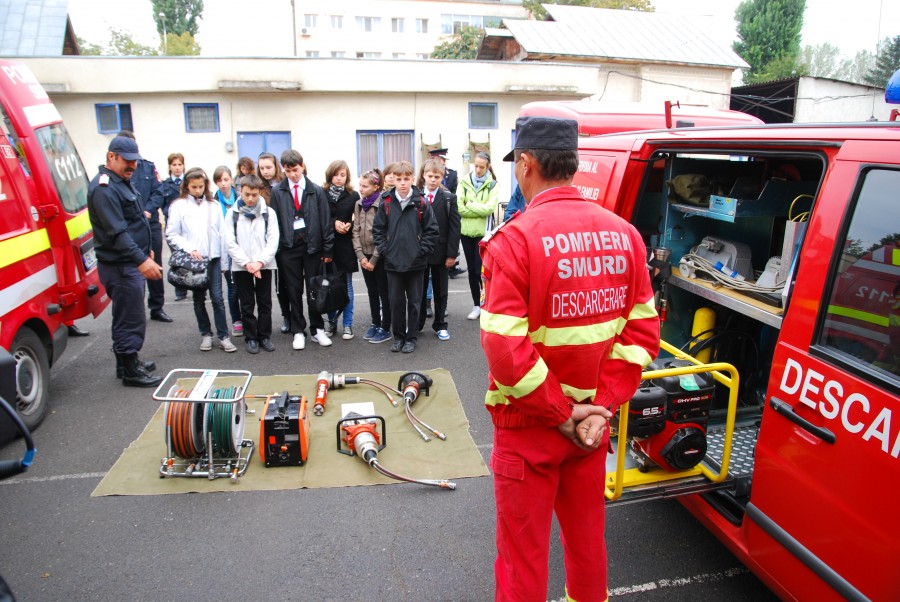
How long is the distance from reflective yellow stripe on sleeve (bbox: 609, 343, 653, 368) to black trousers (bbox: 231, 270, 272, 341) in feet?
15.6

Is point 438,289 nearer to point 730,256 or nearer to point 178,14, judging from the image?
point 730,256

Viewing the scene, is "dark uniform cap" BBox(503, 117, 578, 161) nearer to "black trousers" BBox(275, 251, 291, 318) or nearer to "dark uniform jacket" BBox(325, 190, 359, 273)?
"dark uniform jacket" BBox(325, 190, 359, 273)

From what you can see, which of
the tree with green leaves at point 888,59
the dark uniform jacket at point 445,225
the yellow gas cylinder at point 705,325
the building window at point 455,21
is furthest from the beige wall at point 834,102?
the building window at point 455,21

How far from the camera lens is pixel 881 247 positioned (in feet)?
7.30

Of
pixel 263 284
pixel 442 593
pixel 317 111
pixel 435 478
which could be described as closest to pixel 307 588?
pixel 442 593

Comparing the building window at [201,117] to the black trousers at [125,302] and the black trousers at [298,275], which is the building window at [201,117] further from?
the black trousers at [125,302]

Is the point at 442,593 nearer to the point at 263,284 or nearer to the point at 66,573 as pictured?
the point at 66,573

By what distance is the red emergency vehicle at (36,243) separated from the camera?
15.4 ft

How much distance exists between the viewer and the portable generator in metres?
4.26

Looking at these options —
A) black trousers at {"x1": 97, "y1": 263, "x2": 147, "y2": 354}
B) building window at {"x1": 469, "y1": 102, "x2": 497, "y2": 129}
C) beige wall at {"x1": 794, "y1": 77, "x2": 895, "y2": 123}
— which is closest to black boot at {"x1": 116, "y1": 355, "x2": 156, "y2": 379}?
black trousers at {"x1": 97, "y1": 263, "x2": 147, "y2": 354}

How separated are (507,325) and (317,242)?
15.8ft

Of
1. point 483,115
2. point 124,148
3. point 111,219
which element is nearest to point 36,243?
point 111,219

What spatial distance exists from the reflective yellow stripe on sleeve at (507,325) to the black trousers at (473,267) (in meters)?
5.37

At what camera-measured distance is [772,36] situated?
4312cm
